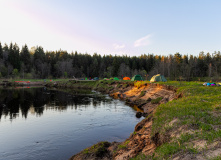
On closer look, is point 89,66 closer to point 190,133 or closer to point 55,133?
point 55,133

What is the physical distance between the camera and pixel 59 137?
47.2 feet

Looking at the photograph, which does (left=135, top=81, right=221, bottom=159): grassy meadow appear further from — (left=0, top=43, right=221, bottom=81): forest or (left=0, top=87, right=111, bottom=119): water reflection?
(left=0, top=43, right=221, bottom=81): forest

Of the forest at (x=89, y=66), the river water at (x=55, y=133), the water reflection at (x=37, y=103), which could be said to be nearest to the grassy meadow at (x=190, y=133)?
the river water at (x=55, y=133)

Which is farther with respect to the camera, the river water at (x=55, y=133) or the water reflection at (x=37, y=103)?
the water reflection at (x=37, y=103)

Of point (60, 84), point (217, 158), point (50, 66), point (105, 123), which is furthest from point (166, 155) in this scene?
point (50, 66)

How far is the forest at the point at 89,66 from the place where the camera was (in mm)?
94438

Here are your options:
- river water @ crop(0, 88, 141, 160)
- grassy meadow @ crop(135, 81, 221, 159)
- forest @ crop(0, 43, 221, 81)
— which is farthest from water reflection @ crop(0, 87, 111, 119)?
forest @ crop(0, 43, 221, 81)

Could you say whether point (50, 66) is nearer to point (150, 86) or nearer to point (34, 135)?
point (150, 86)

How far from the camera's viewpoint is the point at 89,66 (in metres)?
132

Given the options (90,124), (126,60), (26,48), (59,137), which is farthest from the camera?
(126,60)

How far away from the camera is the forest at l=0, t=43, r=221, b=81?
94438 millimetres

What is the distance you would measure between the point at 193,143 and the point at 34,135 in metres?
13.9

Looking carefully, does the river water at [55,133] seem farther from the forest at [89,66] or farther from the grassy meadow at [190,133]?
the forest at [89,66]

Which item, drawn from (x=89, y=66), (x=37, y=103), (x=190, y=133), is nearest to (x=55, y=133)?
(x=190, y=133)
